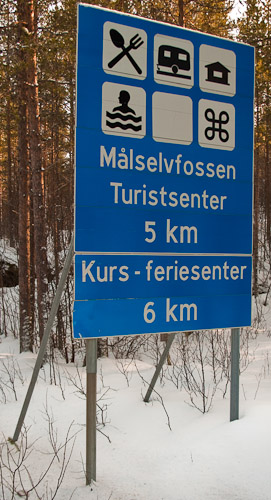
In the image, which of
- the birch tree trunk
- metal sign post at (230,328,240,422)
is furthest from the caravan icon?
the birch tree trunk

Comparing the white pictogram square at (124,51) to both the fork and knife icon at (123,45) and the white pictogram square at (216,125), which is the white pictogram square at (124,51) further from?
the white pictogram square at (216,125)

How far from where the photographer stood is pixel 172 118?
10.2 ft

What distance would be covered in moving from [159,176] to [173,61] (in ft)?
3.06

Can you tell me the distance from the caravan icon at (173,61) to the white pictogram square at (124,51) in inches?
5.8

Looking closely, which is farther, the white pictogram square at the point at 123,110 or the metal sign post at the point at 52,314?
the metal sign post at the point at 52,314

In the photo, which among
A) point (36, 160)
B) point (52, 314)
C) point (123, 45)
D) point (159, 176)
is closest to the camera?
point (123, 45)

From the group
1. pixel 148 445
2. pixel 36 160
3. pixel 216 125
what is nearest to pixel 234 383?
pixel 148 445

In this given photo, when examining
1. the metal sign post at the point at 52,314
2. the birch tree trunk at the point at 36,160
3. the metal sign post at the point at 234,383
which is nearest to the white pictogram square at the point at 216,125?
the metal sign post at the point at 52,314

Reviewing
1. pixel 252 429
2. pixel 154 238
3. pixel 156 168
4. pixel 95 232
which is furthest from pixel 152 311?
pixel 252 429

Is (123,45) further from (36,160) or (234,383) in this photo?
(36,160)

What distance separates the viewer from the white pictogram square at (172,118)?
3.03 metres

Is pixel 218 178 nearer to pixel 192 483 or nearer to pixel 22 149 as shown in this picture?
pixel 192 483

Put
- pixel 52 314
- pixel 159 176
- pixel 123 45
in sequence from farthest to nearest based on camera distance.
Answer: pixel 52 314, pixel 159 176, pixel 123 45

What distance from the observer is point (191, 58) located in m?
3.19
